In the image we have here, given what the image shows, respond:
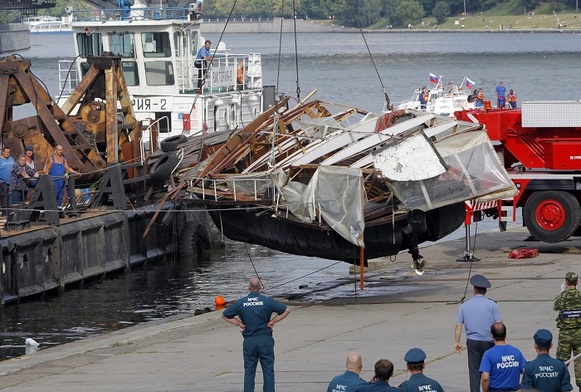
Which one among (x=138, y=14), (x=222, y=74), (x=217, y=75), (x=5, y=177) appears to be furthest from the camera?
(x=138, y=14)

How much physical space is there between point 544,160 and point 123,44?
14.6 meters

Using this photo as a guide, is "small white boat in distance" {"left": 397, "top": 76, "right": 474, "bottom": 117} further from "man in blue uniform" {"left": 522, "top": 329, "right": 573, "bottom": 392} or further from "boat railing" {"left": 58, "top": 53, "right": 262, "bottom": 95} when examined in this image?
"man in blue uniform" {"left": 522, "top": 329, "right": 573, "bottom": 392}

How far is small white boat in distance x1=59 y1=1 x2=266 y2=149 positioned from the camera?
3659 cm

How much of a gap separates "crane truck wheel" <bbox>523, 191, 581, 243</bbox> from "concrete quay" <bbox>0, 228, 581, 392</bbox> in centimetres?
80

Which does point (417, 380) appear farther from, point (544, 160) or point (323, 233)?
point (544, 160)

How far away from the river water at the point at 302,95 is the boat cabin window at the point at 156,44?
244 inches

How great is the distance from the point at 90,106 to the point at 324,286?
852 centimetres

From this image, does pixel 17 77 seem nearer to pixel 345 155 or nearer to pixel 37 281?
pixel 37 281

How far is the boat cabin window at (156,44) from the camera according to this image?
37.2m

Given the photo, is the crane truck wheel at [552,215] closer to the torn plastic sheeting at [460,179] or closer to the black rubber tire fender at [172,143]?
the torn plastic sheeting at [460,179]

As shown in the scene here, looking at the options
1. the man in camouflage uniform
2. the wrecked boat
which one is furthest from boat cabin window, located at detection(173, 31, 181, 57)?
the man in camouflage uniform

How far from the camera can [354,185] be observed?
2094 cm

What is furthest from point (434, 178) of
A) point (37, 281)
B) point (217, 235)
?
point (217, 235)

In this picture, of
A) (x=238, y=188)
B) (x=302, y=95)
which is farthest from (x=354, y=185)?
(x=302, y=95)
